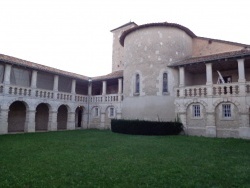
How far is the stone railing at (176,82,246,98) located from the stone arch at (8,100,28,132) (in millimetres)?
17264

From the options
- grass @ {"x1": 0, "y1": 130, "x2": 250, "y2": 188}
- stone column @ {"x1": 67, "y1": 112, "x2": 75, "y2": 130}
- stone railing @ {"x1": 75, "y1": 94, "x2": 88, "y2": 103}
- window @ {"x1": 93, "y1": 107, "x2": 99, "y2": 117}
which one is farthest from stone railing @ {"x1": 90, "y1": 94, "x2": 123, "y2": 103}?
grass @ {"x1": 0, "y1": 130, "x2": 250, "y2": 188}

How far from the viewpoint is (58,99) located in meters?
22.4

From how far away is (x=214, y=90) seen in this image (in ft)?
52.4

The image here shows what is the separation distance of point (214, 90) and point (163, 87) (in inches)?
188

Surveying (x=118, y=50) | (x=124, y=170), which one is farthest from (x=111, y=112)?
(x=124, y=170)

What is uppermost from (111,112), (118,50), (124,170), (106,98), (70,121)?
(118,50)

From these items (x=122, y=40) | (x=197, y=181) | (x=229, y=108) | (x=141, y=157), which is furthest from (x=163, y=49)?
(x=197, y=181)

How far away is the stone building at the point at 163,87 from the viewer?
15297mm

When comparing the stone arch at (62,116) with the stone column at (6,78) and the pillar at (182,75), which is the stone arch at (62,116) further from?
the pillar at (182,75)

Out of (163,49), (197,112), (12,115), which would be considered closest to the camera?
(197,112)

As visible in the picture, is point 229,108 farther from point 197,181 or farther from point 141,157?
point 197,181

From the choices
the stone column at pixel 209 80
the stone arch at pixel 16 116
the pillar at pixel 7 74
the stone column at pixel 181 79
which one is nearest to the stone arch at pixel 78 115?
the stone arch at pixel 16 116

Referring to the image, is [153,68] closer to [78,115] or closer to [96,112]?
[96,112]

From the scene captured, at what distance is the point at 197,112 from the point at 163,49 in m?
7.21
